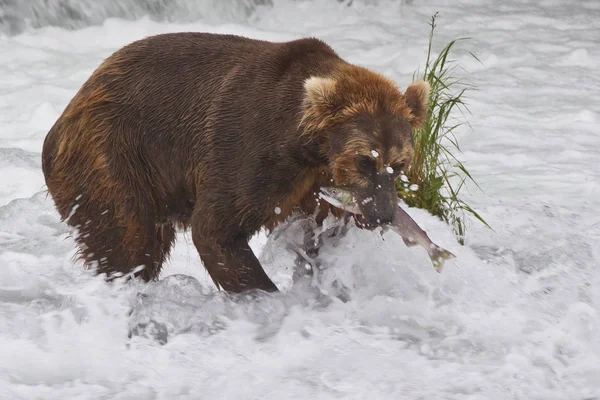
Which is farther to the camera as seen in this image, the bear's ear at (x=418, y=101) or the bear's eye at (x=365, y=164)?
the bear's ear at (x=418, y=101)

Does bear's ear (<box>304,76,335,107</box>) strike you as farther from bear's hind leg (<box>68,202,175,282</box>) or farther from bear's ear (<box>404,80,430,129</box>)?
bear's hind leg (<box>68,202,175,282</box>)

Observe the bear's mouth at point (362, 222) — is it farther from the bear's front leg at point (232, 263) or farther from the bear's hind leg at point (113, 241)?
the bear's hind leg at point (113, 241)

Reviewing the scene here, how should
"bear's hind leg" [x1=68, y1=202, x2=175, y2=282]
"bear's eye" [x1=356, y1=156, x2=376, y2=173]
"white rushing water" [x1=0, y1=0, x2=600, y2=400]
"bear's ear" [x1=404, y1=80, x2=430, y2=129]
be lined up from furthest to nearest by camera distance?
1. "bear's hind leg" [x1=68, y1=202, x2=175, y2=282]
2. "bear's ear" [x1=404, y1=80, x2=430, y2=129]
3. "white rushing water" [x1=0, y1=0, x2=600, y2=400]
4. "bear's eye" [x1=356, y1=156, x2=376, y2=173]

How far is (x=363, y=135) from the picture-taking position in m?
4.03

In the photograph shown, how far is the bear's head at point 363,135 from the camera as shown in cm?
400

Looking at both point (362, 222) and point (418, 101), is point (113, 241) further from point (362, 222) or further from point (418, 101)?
point (418, 101)

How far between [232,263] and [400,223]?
79 centimetres

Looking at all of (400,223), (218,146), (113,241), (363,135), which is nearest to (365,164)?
(363,135)

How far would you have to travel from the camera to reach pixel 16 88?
9.77 metres

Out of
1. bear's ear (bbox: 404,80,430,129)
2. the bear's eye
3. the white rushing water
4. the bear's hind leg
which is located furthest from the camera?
the bear's hind leg

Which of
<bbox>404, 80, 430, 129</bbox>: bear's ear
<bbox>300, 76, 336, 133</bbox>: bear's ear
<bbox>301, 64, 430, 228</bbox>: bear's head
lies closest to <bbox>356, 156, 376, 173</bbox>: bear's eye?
<bbox>301, 64, 430, 228</bbox>: bear's head

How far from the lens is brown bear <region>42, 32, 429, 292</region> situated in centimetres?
409

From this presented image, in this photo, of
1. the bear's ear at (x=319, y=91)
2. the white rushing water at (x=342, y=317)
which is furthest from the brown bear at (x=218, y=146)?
the white rushing water at (x=342, y=317)

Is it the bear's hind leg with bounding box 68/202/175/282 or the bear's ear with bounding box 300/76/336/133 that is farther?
the bear's hind leg with bounding box 68/202/175/282
